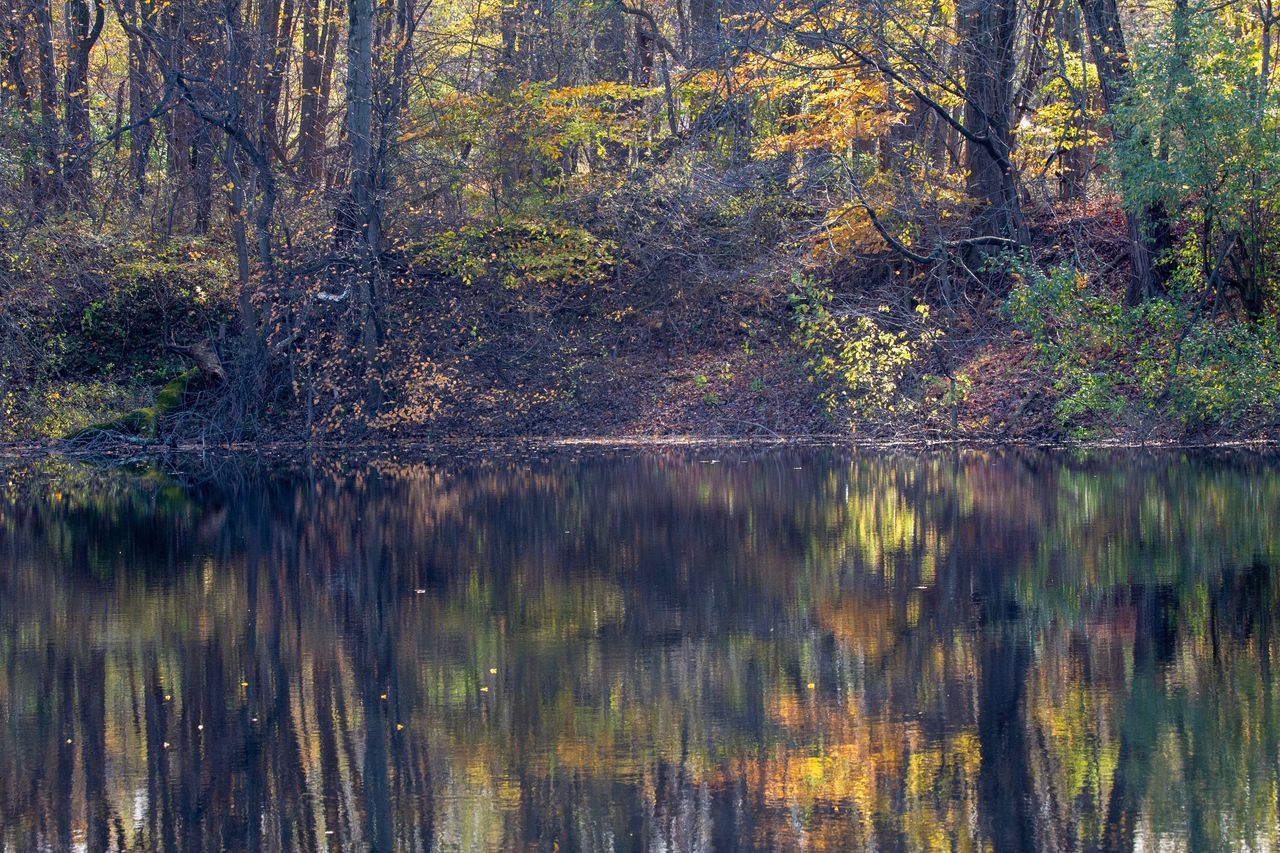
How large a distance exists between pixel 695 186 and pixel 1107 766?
21.9 m

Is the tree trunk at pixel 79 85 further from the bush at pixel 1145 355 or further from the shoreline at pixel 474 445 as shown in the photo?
the bush at pixel 1145 355

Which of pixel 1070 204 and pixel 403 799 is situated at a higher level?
pixel 1070 204

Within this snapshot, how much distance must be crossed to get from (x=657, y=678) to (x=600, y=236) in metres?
21.5

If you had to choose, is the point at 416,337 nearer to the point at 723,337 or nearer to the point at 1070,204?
the point at 723,337

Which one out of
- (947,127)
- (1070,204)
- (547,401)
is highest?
(947,127)

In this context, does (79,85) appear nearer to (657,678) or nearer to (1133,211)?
(1133,211)

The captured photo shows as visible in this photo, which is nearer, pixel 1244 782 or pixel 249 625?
pixel 1244 782

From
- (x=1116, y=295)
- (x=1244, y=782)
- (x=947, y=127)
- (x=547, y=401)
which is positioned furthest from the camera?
(x=947, y=127)

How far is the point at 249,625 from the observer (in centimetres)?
1011

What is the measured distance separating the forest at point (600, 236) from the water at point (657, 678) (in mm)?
9110

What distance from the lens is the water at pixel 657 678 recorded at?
5.93m

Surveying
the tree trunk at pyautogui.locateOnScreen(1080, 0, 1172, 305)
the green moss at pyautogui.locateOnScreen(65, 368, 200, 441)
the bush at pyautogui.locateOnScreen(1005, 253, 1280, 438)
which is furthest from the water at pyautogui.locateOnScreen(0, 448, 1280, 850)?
the green moss at pyautogui.locateOnScreen(65, 368, 200, 441)

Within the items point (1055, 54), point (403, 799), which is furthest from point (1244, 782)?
point (1055, 54)

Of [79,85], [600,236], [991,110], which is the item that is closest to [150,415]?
[79,85]
